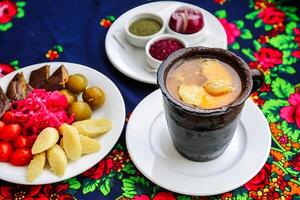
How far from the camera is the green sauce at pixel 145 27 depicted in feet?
5.19

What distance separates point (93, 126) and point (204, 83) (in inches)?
13.6

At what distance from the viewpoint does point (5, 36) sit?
1.64 metres

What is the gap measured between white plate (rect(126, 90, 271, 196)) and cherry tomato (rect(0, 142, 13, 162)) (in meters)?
0.31

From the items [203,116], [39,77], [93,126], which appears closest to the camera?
[203,116]

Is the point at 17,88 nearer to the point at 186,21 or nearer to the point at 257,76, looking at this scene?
the point at 186,21

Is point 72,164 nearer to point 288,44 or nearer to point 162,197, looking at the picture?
point 162,197

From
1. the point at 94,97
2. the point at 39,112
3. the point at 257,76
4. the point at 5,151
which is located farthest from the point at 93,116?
the point at 257,76

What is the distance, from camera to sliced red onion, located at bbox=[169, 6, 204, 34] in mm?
1547

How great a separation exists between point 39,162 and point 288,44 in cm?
90

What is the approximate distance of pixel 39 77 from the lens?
1412mm

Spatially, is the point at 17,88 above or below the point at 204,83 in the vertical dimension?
below

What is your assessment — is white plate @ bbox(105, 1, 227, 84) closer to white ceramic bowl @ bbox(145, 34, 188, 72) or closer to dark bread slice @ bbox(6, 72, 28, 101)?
white ceramic bowl @ bbox(145, 34, 188, 72)

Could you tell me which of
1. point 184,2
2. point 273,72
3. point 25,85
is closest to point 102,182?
point 25,85

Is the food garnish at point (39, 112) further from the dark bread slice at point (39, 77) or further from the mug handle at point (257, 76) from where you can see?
the mug handle at point (257, 76)
